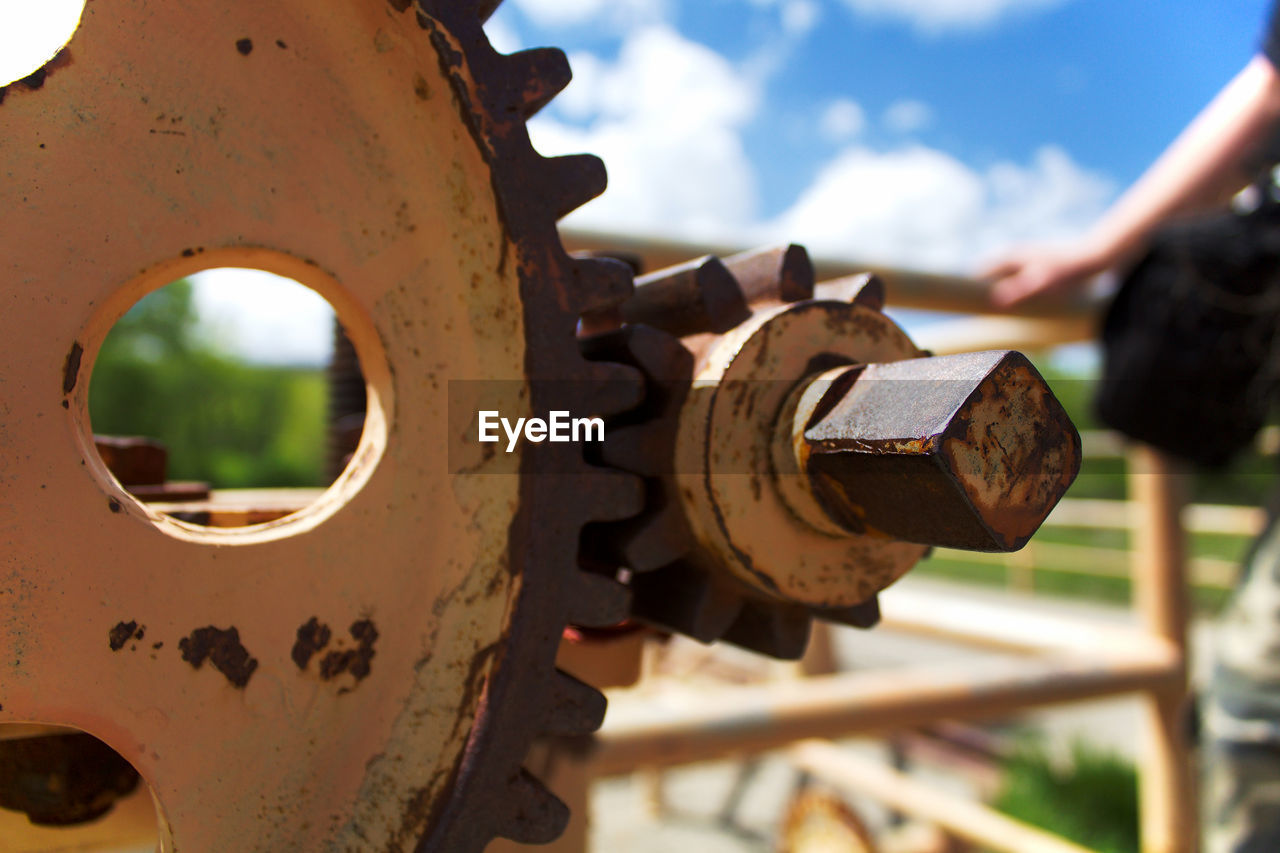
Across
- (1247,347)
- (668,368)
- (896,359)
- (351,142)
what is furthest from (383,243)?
(1247,347)

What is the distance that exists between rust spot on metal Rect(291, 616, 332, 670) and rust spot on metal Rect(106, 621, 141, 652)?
8 centimetres

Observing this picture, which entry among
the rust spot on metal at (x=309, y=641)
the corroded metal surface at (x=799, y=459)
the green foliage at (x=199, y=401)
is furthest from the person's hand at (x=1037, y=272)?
the green foliage at (x=199, y=401)

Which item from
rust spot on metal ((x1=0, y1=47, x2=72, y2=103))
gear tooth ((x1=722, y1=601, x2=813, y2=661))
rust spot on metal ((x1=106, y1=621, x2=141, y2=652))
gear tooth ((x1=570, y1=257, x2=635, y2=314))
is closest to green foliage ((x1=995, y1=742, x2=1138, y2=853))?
gear tooth ((x1=722, y1=601, x2=813, y2=661))

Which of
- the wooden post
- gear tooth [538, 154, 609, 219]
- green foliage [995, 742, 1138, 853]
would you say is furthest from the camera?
green foliage [995, 742, 1138, 853]

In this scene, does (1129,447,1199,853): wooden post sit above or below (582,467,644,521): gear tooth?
below

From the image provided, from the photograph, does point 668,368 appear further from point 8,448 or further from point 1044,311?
point 1044,311

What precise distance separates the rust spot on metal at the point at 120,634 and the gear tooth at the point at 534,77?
344mm

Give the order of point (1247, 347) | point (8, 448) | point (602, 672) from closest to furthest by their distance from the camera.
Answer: point (8, 448), point (602, 672), point (1247, 347)

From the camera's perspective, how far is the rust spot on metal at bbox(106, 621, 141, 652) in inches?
17.3

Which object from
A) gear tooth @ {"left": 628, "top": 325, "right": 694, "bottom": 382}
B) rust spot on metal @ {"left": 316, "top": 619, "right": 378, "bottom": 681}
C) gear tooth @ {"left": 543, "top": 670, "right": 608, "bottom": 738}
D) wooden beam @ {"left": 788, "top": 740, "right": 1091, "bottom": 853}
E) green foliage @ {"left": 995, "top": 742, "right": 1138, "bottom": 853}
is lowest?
green foliage @ {"left": 995, "top": 742, "right": 1138, "bottom": 853}

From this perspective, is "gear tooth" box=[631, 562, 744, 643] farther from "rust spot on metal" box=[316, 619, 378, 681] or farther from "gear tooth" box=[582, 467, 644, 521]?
Answer: "rust spot on metal" box=[316, 619, 378, 681]

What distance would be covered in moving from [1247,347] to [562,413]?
3.89 feet

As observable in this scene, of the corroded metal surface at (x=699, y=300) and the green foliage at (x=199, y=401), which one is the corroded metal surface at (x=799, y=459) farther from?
the green foliage at (x=199, y=401)

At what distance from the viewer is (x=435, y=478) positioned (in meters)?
0.53
